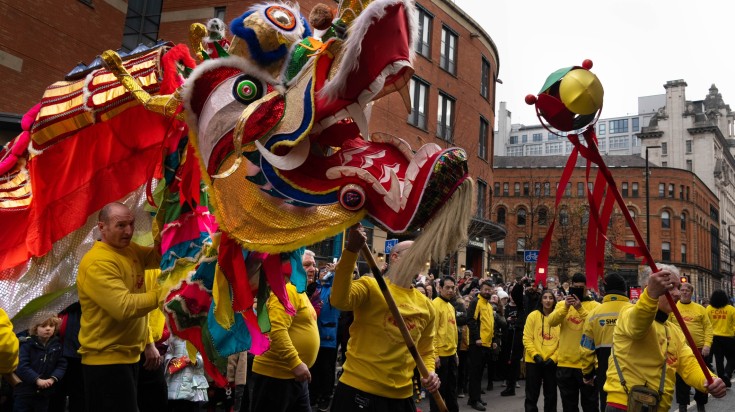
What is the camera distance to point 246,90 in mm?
2812

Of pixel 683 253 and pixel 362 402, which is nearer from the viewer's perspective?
pixel 362 402

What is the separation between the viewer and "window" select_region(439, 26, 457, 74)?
A: 25.6 metres

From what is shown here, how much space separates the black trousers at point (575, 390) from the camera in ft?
24.8

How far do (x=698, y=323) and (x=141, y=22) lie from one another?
53.7 ft

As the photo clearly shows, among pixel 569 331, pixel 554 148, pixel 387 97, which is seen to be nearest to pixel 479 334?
pixel 569 331

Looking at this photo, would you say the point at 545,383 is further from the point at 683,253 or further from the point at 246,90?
the point at 683,253

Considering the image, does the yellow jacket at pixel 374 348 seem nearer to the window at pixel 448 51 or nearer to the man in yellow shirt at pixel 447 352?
the man in yellow shirt at pixel 447 352

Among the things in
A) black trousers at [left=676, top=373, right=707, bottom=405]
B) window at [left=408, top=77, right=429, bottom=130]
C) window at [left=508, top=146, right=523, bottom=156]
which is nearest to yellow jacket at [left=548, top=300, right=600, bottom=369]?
black trousers at [left=676, top=373, right=707, bottom=405]

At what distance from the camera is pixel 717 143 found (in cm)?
7212

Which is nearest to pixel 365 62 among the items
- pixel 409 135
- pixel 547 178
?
pixel 409 135

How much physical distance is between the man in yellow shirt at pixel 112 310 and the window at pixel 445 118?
21425mm

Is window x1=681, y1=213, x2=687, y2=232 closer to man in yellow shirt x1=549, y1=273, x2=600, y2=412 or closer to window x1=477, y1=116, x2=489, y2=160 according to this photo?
window x1=477, y1=116, x2=489, y2=160

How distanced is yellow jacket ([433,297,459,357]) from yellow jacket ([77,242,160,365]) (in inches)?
167

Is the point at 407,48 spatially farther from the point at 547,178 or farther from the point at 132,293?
the point at 547,178
